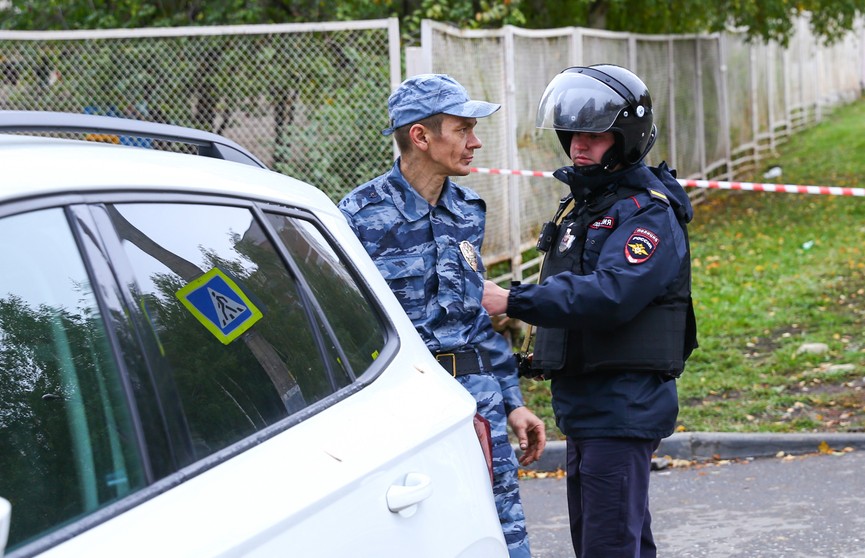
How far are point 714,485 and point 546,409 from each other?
5.13 ft

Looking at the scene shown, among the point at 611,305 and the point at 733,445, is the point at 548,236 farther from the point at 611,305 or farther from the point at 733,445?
the point at 733,445

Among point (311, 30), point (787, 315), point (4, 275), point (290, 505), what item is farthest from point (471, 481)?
point (787, 315)

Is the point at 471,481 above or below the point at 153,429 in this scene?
below

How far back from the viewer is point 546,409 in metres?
7.94

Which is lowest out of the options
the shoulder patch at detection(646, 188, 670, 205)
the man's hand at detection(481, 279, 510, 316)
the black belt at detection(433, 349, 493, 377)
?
the black belt at detection(433, 349, 493, 377)

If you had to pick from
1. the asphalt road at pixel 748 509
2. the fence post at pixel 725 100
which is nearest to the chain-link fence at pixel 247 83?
the asphalt road at pixel 748 509

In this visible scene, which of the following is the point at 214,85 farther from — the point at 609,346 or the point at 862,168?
the point at 862,168

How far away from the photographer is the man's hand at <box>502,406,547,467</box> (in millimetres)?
4031

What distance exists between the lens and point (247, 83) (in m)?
9.03

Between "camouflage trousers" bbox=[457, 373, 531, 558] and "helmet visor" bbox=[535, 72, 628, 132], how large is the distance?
84 centimetres

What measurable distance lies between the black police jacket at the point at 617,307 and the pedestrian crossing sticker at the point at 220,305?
153 cm

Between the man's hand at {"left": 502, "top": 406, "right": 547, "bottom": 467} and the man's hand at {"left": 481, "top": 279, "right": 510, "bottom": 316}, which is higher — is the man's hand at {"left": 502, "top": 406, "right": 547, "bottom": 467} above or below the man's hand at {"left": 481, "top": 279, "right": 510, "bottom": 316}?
below

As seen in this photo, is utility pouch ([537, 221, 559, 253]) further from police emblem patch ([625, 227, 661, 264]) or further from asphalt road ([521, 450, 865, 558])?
asphalt road ([521, 450, 865, 558])

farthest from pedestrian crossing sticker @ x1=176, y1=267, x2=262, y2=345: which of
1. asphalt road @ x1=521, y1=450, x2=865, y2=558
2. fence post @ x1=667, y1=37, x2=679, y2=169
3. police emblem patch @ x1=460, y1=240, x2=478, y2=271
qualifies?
fence post @ x1=667, y1=37, x2=679, y2=169
